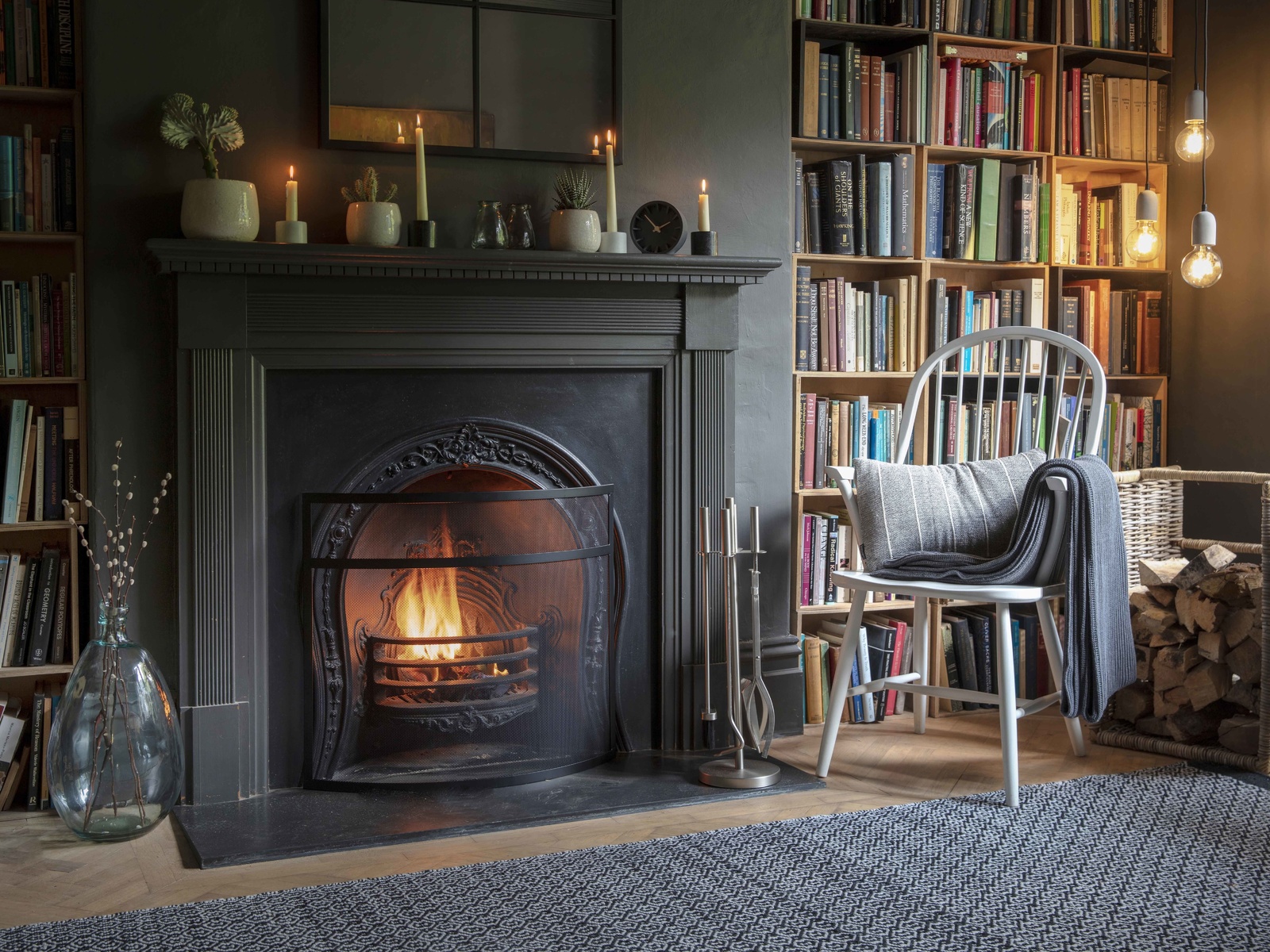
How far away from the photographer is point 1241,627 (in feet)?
9.41


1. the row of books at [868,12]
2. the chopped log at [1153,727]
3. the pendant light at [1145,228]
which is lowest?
the chopped log at [1153,727]

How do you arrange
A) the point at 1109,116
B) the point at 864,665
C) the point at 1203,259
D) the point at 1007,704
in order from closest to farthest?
the point at 1007,704, the point at 1203,259, the point at 864,665, the point at 1109,116

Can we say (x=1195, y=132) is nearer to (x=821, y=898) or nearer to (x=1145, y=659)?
(x=1145, y=659)

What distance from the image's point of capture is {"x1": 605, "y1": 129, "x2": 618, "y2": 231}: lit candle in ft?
9.21

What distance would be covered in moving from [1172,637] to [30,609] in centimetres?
265

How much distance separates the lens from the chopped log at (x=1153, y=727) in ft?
9.93

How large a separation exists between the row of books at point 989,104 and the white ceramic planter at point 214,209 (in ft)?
6.18

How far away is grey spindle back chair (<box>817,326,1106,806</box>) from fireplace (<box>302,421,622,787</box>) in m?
0.58

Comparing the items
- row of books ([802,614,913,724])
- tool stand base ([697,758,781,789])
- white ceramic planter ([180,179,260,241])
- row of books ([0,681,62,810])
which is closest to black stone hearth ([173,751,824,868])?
tool stand base ([697,758,781,789])

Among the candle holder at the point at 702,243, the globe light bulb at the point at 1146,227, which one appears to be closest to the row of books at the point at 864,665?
the candle holder at the point at 702,243

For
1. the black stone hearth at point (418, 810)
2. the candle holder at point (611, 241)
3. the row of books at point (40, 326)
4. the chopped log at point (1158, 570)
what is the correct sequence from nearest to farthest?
1. the black stone hearth at point (418, 810)
2. the row of books at point (40, 326)
3. the candle holder at point (611, 241)
4. the chopped log at point (1158, 570)

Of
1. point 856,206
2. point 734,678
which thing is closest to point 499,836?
point 734,678

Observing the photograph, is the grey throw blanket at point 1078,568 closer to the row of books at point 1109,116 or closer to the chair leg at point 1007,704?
the chair leg at point 1007,704

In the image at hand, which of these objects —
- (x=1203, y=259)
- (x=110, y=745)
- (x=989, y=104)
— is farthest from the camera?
(x=989, y=104)
